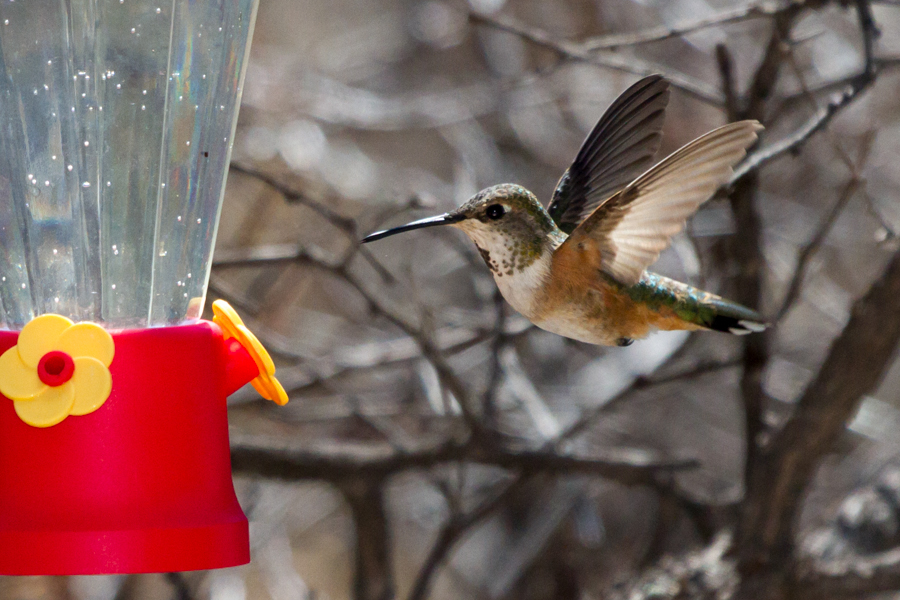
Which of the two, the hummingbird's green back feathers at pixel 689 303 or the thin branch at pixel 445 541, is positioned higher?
the hummingbird's green back feathers at pixel 689 303

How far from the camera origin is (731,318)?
2467 mm

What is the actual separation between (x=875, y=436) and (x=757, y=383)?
52.0 inches

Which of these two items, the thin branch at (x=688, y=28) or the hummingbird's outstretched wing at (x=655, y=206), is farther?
the thin branch at (x=688, y=28)

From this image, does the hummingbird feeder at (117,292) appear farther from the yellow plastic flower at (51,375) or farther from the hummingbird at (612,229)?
the hummingbird at (612,229)

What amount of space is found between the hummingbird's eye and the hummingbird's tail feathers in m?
→ 0.71

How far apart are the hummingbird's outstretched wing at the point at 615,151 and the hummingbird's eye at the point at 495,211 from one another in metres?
0.37

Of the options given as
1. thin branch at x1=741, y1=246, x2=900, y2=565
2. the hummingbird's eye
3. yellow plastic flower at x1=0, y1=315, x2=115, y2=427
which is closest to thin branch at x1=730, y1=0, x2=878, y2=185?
the hummingbird's eye

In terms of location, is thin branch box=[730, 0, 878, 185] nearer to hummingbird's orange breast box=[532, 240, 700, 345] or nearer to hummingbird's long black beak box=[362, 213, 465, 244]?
hummingbird's orange breast box=[532, 240, 700, 345]

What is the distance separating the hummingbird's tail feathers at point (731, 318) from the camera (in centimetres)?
241

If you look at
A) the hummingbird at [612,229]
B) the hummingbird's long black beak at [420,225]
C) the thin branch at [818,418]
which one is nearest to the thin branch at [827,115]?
the hummingbird at [612,229]

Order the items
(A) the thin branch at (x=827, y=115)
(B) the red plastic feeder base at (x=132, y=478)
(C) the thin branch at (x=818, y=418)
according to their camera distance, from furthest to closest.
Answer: (C) the thin branch at (x=818, y=418) < (A) the thin branch at (x=827, y=115) < (B) the red plastic feeder base at (x=132, y=478)

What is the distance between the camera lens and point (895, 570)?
329cm

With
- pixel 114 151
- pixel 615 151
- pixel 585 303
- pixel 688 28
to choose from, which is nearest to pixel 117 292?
pixel 114 151

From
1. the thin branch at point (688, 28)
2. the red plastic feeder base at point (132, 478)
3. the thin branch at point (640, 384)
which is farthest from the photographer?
the thin branch at point (640, 384)
